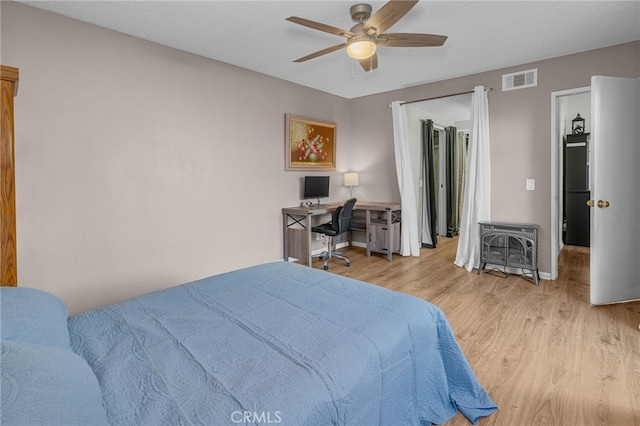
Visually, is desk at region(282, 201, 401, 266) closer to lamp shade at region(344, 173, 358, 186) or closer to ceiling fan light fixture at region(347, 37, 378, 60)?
lamp shade at region(344, 173, 358, 186)

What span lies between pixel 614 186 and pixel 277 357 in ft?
11.5

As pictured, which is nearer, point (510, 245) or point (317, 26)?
point (317, 26)

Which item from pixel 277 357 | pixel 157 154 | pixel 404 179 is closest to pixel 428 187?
pixel 404 179

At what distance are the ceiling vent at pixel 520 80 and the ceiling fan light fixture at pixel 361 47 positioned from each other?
8.21 ft

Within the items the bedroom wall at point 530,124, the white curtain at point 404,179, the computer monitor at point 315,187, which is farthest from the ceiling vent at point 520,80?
the computer monitor at point 315,187

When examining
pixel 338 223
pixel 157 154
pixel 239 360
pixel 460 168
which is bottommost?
pixel 239 360

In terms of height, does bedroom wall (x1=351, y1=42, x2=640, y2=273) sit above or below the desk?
above

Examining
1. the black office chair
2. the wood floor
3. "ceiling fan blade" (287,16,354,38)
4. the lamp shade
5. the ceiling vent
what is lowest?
the wood floor

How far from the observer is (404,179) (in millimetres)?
5031

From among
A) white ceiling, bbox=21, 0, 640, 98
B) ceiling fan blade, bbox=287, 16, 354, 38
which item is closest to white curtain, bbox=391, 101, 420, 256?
white ceiling, bbox=21, 0, 640, 98

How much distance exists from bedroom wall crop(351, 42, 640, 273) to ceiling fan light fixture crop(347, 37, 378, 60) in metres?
2.33

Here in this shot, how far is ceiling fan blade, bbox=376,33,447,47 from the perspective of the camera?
2.51 m

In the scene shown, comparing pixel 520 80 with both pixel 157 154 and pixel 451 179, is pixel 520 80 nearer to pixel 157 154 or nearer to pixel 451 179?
pixel 451 179

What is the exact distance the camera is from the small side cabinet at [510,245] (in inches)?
149
